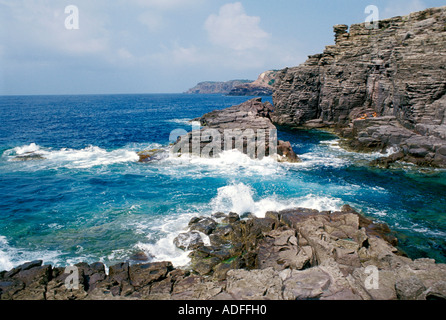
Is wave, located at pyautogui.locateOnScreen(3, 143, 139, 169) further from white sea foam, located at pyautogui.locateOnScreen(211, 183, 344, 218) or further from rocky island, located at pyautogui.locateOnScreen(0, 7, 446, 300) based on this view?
white sea foam, located at pyautogui.locateOnScreen(211, 183, 344, 218)

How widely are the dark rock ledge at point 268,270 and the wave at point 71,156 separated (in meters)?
19.9

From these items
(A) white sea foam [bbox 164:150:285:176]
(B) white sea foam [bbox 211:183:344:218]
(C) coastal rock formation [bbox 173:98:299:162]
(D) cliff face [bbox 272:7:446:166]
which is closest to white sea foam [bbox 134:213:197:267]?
(B) white sea foam [bbox 211:183:344:218]

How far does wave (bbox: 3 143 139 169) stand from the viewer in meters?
31.2

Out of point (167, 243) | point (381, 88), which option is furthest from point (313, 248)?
point (381, 88)

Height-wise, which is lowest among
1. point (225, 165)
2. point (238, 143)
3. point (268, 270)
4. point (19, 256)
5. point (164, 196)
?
point (19, 256)

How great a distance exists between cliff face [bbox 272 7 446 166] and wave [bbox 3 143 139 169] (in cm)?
3096

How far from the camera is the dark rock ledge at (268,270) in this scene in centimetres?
807

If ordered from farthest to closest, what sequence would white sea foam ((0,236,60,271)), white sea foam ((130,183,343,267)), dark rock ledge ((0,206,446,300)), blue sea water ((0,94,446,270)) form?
blue sea water ((0,94,446,270)), white sea foam ((130,183,343,267)), white sea foam ((0,236,60,271)), dark rock ledge ((0,206,446,300))

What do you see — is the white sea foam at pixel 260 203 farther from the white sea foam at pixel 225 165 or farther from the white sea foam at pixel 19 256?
the white sea foam at pixel 19 256

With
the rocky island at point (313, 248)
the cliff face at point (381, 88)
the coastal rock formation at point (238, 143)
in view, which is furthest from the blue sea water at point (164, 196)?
the cliff face at point (381, 88)

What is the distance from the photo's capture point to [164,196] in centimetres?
2189

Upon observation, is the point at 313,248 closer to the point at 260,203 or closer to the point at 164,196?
the point at 260,203

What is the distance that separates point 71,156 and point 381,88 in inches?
1788
